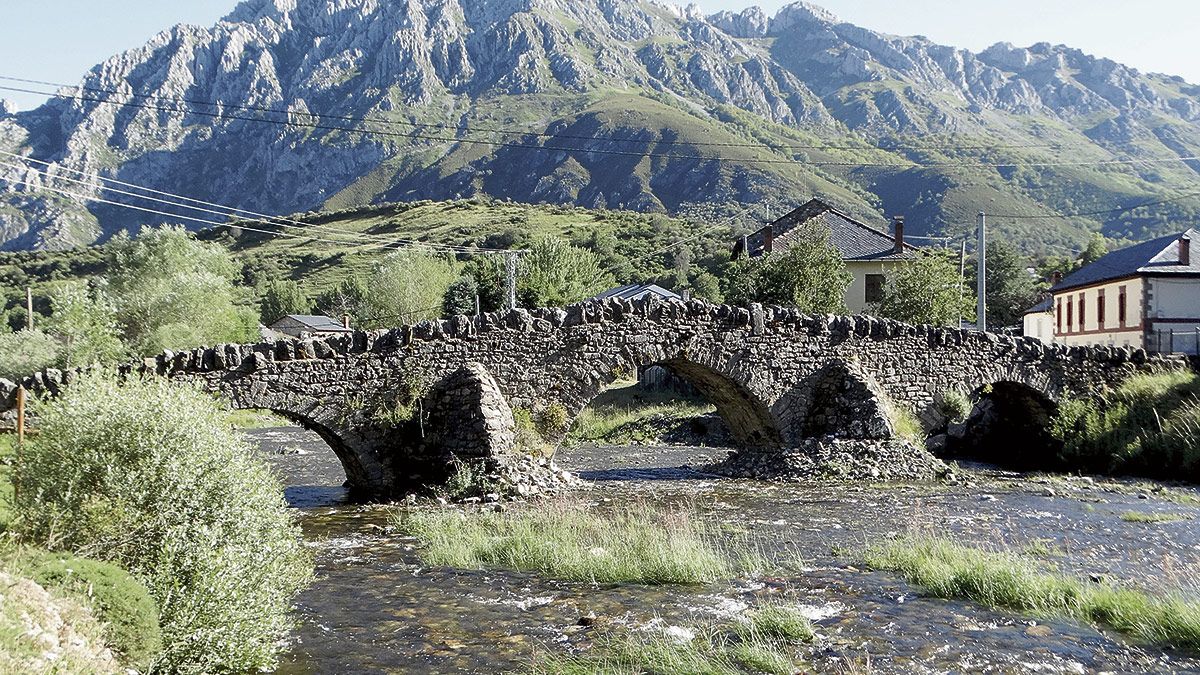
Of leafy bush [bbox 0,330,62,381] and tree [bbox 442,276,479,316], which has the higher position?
tree [bbox 442,276,479,316]

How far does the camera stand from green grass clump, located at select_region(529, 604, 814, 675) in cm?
762

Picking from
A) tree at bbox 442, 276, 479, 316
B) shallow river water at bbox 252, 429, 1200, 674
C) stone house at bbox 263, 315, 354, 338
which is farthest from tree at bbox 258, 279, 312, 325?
shallow river water at bbox 252, 429, 1200, 674

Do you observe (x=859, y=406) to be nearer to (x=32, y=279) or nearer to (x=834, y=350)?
(x=834, y=350)

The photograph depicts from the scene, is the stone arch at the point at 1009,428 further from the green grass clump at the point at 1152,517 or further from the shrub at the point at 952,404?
the green grass clump at the point at 1152,517

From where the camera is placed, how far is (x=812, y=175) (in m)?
143

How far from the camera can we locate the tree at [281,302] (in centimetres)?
8294

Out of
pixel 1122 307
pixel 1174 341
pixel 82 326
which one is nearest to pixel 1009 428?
pixel 1174 341

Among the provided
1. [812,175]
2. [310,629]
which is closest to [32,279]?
[310,629]

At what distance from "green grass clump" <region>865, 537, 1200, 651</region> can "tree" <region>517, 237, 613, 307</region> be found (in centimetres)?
3775

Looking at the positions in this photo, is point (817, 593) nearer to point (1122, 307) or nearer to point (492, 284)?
point (1122, 307)

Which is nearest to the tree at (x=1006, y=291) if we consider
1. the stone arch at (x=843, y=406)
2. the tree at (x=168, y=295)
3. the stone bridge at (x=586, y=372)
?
the stone bridge at (x=586, y=372)

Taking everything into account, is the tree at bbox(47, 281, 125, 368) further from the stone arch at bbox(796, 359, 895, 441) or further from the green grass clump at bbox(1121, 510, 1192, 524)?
the green grass clump at bbox(1121, 510, 1192, 524)

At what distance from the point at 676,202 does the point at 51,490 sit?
428 feet

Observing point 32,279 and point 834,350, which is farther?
point 32,279
